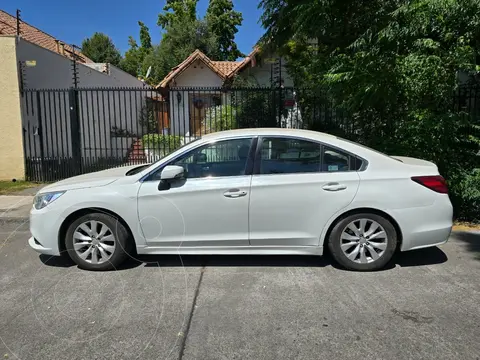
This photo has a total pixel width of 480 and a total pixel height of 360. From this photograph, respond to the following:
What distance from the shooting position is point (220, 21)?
3475 centimetres

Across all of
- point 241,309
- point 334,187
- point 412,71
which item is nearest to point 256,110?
point 412,71

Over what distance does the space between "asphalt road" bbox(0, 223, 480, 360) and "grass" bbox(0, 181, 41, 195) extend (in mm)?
4532

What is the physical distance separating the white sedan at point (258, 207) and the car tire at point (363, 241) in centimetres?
1

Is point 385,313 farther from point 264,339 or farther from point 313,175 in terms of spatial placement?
point 313,175

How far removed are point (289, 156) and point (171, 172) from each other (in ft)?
4.25

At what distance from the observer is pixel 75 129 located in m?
9.94

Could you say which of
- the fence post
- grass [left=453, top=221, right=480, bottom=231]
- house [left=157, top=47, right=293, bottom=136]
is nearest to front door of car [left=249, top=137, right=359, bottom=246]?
grass [left=453, top=221, right=480, bottom=231]

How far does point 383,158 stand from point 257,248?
5.63 feet

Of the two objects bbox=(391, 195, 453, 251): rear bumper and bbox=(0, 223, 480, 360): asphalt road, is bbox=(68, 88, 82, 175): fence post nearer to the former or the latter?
bbox=(0, 223, 480, 360): asphalt road

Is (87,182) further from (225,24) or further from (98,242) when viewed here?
(225,24)

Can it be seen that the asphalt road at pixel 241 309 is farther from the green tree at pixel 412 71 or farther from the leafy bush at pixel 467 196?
the green tree at pixel 412 71

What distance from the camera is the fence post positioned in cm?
986

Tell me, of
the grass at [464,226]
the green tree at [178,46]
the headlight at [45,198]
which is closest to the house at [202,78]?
the green tree at [178,46]

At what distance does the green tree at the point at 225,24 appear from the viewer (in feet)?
112
